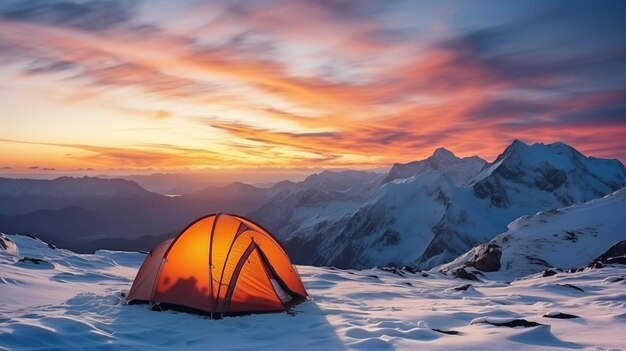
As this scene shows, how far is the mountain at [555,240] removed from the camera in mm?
68188

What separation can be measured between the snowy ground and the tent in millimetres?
504

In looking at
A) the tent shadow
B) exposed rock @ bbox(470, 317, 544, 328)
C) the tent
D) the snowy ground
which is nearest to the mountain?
the snowy ground

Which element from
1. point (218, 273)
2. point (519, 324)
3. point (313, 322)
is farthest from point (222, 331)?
point (519, 324)

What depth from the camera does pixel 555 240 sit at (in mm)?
77562

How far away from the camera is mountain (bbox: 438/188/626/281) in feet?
224

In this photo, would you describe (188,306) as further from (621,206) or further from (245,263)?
(621,206)

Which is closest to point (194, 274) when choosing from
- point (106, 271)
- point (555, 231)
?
point (106, 271)

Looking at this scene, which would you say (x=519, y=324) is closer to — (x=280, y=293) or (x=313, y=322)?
(x=313, y=322)

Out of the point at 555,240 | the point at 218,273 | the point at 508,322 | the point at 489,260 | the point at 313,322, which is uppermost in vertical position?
the point at 218,273

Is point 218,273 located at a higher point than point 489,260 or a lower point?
higher

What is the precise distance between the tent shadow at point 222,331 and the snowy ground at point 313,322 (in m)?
0.03

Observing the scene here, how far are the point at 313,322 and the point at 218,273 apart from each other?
336cm

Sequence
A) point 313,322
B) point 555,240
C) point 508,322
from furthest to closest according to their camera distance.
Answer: point 555,240, point 313,322, point 508,322

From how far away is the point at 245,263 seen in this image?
15594mm
